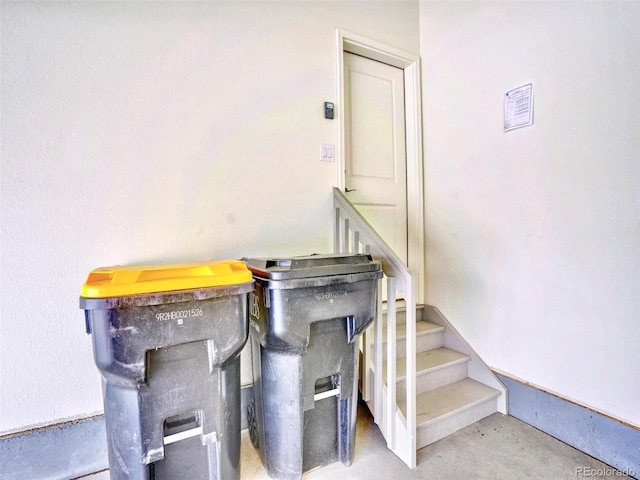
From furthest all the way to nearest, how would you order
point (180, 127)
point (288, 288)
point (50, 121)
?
point (180, 127) → point (50, 121) → point (288, 288)

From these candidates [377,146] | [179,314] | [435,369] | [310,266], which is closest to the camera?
[179,314]

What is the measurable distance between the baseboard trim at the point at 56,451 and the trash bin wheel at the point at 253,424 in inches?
25.2

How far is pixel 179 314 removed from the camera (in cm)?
105

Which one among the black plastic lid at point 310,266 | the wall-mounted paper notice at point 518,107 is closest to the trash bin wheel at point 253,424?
the black plastic lid at point 310,266

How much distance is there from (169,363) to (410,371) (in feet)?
3.37

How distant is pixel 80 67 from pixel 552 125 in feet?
7.60

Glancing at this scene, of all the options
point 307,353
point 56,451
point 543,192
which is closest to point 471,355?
point 543,192

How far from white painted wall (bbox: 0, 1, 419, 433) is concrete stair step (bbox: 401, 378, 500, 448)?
42.8 inches

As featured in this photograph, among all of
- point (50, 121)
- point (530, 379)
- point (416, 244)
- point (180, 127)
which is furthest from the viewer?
point (416, 244)

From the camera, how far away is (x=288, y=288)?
121 cm

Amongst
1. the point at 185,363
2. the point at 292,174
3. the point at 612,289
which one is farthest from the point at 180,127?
the point at 612,289

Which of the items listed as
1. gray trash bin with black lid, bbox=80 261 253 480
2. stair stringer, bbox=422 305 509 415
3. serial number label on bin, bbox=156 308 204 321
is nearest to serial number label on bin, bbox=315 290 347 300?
gray trash bin with black lid, bbox=80 261 253 480

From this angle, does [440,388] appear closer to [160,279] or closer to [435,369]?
[435,369]

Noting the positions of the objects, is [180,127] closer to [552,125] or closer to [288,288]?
[288,288]
